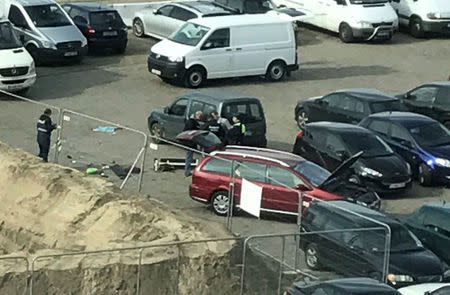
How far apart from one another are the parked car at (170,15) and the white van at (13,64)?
702 cm

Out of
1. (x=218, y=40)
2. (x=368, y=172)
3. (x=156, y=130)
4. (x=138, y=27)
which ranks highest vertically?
(x=218, y=40)

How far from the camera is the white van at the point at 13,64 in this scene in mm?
30875

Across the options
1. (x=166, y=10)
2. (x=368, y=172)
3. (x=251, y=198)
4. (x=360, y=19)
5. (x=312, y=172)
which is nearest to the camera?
(x=251, y=198)

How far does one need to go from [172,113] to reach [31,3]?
925cm

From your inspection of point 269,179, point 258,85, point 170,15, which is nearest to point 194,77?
point 258,85

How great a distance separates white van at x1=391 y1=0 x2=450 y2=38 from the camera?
135 feet

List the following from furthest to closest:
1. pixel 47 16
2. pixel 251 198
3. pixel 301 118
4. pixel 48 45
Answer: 1. pixel 47 16
2. pixel 48 45
3. pixel 301 118
4. pixel 251 198

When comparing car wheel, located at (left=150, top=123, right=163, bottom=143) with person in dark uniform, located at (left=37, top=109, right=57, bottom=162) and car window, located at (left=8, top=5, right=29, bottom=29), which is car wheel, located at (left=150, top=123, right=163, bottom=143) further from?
car window, located at (left=8, top=5, right=29, bottom=29)

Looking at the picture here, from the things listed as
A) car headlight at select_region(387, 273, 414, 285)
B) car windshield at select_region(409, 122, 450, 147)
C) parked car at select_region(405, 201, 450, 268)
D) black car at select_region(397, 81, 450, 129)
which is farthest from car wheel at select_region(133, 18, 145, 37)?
car headlight at select_region(387, 273, 414, 285)

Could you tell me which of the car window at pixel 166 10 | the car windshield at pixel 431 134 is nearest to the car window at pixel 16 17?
the car window at pixel 166 10

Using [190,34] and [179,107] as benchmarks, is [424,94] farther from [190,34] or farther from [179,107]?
[190,34]

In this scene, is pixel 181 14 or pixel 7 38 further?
pixel 181 14

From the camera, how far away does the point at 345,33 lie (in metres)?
40.4

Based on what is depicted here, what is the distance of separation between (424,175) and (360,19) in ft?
45.8
